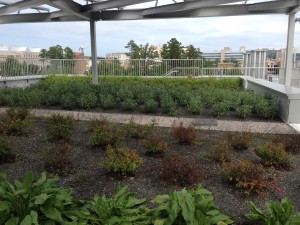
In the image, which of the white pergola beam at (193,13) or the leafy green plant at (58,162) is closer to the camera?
the leafy green plant at (58,162)

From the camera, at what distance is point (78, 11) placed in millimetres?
10719

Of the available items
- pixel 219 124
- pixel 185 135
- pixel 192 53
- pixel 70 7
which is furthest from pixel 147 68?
pixel 185 135

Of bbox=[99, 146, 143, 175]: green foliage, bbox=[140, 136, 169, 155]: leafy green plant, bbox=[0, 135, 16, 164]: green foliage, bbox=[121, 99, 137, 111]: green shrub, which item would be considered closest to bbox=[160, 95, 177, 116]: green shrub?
bbox=[121, 99, 137, 111]: green shrub

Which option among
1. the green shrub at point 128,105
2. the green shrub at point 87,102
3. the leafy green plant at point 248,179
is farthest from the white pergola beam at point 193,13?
the leafy green plant at point 248,179

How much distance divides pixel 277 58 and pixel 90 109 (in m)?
15.1

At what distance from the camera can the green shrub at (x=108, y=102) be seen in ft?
27.8

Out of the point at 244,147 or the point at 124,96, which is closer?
the point at 244,147

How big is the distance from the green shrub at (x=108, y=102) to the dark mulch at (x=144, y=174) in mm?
3019

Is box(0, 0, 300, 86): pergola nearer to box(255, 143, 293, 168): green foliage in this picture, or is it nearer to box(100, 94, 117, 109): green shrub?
box(100, 94, 117, 109): green shrub

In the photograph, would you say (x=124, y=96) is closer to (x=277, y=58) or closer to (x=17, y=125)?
(x=17, y=125)

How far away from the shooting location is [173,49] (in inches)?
870

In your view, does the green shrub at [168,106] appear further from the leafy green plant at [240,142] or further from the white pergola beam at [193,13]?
the white pergola beam at [193,13]

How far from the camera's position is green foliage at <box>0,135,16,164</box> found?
4.29m

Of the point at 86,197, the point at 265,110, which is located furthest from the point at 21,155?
the point at 265,110
